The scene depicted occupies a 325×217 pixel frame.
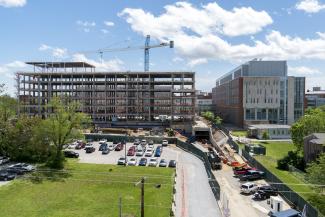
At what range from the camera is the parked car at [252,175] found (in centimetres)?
5972

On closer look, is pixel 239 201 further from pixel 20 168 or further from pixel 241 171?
pixel 20 168

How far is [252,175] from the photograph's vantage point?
196 ft

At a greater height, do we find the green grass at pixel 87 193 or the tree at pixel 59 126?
the tree at pixel 59 126

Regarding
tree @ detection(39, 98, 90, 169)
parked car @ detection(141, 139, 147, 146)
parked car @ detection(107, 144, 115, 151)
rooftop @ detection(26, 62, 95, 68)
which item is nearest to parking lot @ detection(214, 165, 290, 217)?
tree @ detection(39, 98, 90, 169)

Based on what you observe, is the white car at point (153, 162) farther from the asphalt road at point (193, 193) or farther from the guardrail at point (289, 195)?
the guardrail at point (289, 195)

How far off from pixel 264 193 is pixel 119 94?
97527 mm

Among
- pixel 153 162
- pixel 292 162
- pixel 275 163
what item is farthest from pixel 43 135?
pixel 292 162

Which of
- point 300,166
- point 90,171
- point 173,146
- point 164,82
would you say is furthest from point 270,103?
point 90,171

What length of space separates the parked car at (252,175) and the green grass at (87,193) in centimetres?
1245

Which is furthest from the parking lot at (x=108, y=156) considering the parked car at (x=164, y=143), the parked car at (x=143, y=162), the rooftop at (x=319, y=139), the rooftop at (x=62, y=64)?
the rooftop at (x=62, y=64)

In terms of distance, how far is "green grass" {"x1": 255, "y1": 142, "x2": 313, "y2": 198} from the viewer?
52072 millimetres

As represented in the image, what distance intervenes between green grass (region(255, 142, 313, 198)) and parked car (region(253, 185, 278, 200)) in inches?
108

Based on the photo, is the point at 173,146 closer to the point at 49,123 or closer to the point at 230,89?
the point at 49,123

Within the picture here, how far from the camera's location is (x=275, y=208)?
4488cm
